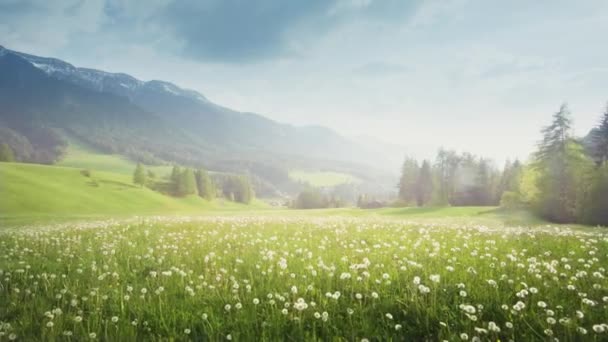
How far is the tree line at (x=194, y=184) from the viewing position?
102000mm

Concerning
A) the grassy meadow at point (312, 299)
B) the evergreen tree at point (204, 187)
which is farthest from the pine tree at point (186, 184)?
the grassy meadow at point (312, 299)

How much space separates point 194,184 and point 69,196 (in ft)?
148

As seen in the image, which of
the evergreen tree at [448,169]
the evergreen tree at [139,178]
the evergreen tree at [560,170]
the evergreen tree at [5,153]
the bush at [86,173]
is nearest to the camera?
the evergreen tree at [560,170]

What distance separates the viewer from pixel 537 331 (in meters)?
2.98

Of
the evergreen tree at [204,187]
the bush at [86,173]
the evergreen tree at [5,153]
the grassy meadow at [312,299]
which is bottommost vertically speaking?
the grassy meadow at [312,299]

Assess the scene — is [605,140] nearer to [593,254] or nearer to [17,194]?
[593,254]

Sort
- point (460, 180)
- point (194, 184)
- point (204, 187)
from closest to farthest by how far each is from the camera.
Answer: point (460, 180), point (194, 184), point (204, 187)

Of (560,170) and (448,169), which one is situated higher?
(448,169)

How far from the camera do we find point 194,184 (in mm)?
104875

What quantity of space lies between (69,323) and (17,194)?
67909 millimetres

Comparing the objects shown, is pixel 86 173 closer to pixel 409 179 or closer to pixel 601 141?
pixel 409 179

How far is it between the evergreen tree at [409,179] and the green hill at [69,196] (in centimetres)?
5330

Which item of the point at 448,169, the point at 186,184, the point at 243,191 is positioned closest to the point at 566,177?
the point at 448,169

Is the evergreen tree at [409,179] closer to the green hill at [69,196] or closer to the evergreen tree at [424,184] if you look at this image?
the evergreen tree at [424,184]
